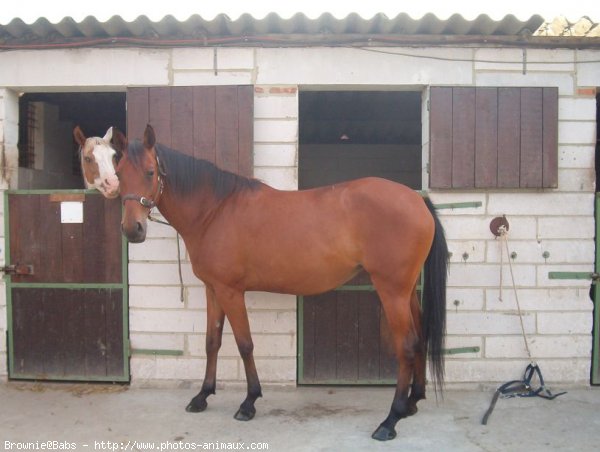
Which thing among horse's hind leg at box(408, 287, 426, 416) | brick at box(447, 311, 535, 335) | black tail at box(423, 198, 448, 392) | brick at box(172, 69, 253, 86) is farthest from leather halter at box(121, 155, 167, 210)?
brick at box(447, 311, 535, 335)

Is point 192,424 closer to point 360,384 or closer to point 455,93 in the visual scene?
point 360,384

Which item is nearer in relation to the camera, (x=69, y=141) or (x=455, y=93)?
(x=455, y=93)

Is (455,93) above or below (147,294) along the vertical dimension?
above

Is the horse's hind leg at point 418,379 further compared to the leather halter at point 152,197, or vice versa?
the horse's hind leg at point 418,379

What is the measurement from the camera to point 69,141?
19.6 ft

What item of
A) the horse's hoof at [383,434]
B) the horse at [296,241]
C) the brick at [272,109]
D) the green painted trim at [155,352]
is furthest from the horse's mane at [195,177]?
the horse's hoof at [383,434]

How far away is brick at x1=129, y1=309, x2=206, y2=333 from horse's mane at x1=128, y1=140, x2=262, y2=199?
3.51 ft

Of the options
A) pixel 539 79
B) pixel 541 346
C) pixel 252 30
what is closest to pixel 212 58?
pixel 252 30

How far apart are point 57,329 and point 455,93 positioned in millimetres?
3661

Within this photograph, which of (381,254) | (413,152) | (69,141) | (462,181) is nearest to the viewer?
(381,254)

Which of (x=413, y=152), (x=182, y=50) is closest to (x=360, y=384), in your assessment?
(x=182, y=50)

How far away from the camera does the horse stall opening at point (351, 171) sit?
4.06 meters

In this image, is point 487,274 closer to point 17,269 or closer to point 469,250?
point 469,250

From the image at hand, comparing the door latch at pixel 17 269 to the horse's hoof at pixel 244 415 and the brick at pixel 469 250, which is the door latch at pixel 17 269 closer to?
the horse's hoof at pixel 244 415
